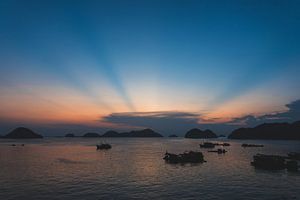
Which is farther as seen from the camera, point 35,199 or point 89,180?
point 89,180

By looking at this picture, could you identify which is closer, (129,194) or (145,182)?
(129,194)

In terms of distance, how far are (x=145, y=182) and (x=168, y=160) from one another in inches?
1703

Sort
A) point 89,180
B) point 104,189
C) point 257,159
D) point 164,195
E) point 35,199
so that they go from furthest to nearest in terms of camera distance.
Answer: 1. point 257,159
2. point 89,180
3. point 104,189
4. point 164,195
5. point 35,199

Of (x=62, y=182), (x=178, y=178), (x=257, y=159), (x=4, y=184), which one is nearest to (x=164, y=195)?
(x=178, y=178)

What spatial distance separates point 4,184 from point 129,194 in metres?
26.2

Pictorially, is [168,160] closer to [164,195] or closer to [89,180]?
[89,180]

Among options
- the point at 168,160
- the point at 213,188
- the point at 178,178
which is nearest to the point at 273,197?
the point at 213,188

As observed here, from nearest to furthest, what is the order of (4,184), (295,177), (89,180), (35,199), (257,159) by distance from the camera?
(35,199), (4,184), (89,180), (295,177), (257,159)

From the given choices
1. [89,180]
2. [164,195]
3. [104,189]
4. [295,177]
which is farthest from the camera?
[295,177]

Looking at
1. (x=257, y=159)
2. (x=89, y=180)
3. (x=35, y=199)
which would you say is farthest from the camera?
(x=257, y=159)

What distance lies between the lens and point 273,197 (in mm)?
44219

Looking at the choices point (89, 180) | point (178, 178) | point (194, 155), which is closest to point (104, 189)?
point (89, 180)

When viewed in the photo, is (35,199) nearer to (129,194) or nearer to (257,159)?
(129,194)

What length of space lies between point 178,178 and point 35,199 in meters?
30.4
